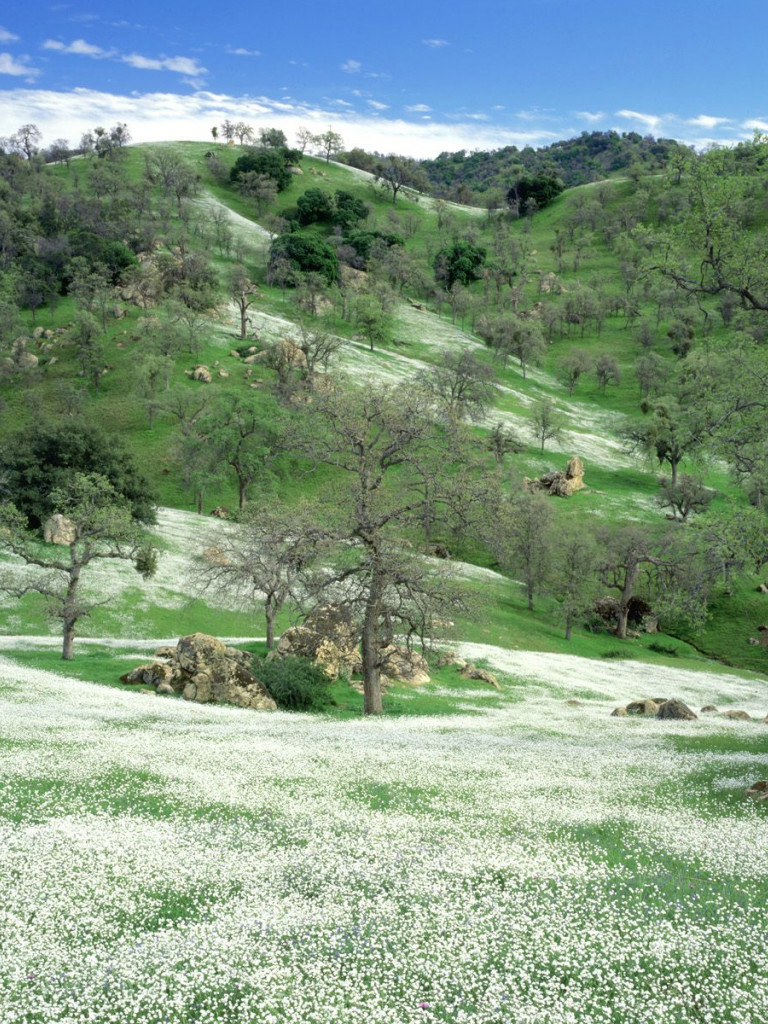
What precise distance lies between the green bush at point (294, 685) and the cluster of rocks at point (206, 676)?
565 millimetres

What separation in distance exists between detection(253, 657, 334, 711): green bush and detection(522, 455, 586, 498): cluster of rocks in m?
71.9

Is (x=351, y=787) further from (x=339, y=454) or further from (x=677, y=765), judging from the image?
(x=339, y=454)

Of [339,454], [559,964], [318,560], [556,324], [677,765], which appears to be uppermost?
[556,324]

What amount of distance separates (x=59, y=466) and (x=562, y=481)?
70942 mm

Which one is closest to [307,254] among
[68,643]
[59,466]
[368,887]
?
[59,466]

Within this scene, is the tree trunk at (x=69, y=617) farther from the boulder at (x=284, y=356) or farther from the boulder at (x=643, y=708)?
the boulder at (x=284, y=356)

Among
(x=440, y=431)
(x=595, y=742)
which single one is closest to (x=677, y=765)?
(x=595, y=742)

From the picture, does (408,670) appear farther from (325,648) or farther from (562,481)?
(562,481)

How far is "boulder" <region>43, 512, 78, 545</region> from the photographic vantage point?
68.4 metres

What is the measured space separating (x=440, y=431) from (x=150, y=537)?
142ft

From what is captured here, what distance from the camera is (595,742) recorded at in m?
29.9

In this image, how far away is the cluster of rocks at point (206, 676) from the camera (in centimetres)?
3772

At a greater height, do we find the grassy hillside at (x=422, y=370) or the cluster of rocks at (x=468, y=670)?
the grassy hillside at (x=422, y=370)

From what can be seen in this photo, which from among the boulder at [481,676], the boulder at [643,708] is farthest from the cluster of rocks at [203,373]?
the boulder at [643,708]
